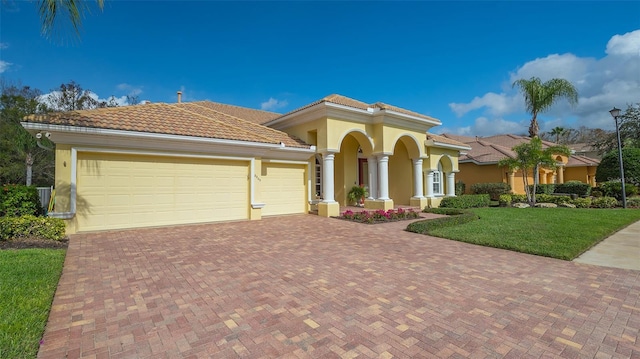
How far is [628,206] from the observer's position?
55.2ft

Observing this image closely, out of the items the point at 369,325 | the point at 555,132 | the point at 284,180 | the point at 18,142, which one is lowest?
the point at 369,325

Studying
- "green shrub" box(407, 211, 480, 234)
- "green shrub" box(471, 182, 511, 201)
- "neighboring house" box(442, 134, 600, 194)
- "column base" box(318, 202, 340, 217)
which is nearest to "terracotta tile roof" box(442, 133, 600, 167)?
"neighboring house" box(442, 134, 600, 194)

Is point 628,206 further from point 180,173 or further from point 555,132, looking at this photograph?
point 555,132

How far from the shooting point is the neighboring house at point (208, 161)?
9.06m

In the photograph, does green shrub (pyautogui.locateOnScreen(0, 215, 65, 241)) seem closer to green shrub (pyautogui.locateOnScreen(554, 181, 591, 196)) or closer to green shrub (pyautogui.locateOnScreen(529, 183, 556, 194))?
green shrub (pyautogui.locateOnScreen(529, 183, 556, 194))

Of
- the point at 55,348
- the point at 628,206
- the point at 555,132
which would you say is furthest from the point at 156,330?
the point at 555,132

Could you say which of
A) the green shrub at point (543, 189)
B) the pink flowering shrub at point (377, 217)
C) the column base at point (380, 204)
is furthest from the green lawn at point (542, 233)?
the green shrub at point (543, 189)

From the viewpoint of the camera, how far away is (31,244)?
7.34 meters

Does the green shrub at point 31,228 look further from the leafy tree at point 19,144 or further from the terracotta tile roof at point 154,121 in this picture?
the leafy tree at point 19,144

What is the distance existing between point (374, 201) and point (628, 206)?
14510 mm

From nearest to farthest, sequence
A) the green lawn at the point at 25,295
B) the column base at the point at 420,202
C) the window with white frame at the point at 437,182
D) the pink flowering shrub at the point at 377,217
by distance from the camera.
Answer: the green lawn at the point at 25,295, the pink flowering shrub at the point at 377,217, the column base at the point at 420,202, the window with white frame at the point at 437,182

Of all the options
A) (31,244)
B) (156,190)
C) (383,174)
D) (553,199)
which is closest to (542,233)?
(383,174)

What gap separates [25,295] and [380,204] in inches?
519

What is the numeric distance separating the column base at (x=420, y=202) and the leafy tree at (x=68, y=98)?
3114 centimetres
